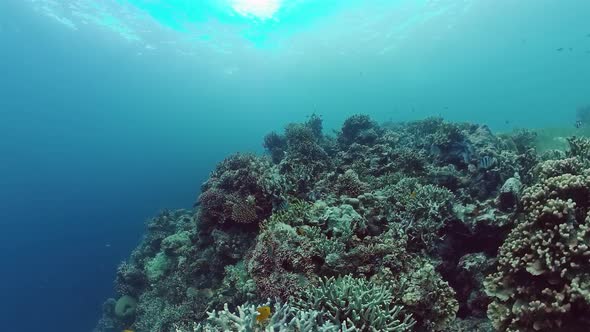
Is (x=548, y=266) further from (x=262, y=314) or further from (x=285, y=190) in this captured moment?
(x=285, y=190)

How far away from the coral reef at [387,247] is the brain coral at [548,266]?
0.05 feet

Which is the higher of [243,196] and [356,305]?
[243,196]

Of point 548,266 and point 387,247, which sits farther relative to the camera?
point 387,247

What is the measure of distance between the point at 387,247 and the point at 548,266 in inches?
94.8

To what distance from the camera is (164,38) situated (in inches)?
1865

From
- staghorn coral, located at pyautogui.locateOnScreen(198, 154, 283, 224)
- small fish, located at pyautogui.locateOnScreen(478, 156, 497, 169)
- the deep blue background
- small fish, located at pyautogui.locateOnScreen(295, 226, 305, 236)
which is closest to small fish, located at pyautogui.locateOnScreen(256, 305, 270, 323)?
small fish, located at pyautogui.locateOnScreen(295, 226, 305, 236)

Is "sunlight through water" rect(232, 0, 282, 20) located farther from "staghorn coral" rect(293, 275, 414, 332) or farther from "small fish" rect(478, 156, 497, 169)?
"staghorn coral" rect(293, 275, 414, 332)

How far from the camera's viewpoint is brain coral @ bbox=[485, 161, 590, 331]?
367 centimetres

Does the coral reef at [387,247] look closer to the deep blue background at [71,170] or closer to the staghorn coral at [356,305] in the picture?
the staghorn coral at [356,305]

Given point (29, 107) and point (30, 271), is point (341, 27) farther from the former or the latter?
point (29, 107)

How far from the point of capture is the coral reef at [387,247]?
4.01 metres

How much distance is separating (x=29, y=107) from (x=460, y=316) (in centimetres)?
11870

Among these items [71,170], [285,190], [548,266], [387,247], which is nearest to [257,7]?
[285,190]

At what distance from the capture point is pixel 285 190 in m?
9.34
